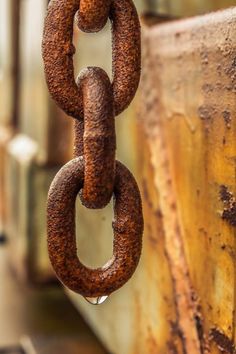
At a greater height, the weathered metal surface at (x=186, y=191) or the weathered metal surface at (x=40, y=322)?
the weathered metal surface at (x=186, y=191)

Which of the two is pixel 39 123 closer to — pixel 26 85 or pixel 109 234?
pixel 26 85

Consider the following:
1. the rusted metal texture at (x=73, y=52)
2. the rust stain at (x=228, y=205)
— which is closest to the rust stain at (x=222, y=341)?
the rust stain at (x=228, y=205)

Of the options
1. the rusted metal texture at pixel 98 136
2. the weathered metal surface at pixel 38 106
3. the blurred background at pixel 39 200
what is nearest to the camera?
the rusted metal texture at pixel 98 136

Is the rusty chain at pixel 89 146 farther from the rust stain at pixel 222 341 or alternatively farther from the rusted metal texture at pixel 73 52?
the rust stain at pixel 222 341

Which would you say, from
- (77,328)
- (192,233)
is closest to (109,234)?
(192,233)

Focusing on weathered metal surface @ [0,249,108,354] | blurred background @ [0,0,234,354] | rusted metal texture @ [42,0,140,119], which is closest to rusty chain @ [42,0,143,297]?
rusted metal texture @ [42,0,140,119]

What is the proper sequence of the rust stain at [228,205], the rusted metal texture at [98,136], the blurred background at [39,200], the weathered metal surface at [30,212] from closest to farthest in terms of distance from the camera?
the rusted metal texture at [98,136] < the rust stain at [228,205] < the blurred background at [39,200] < the weathered metal surface at [30,212]
